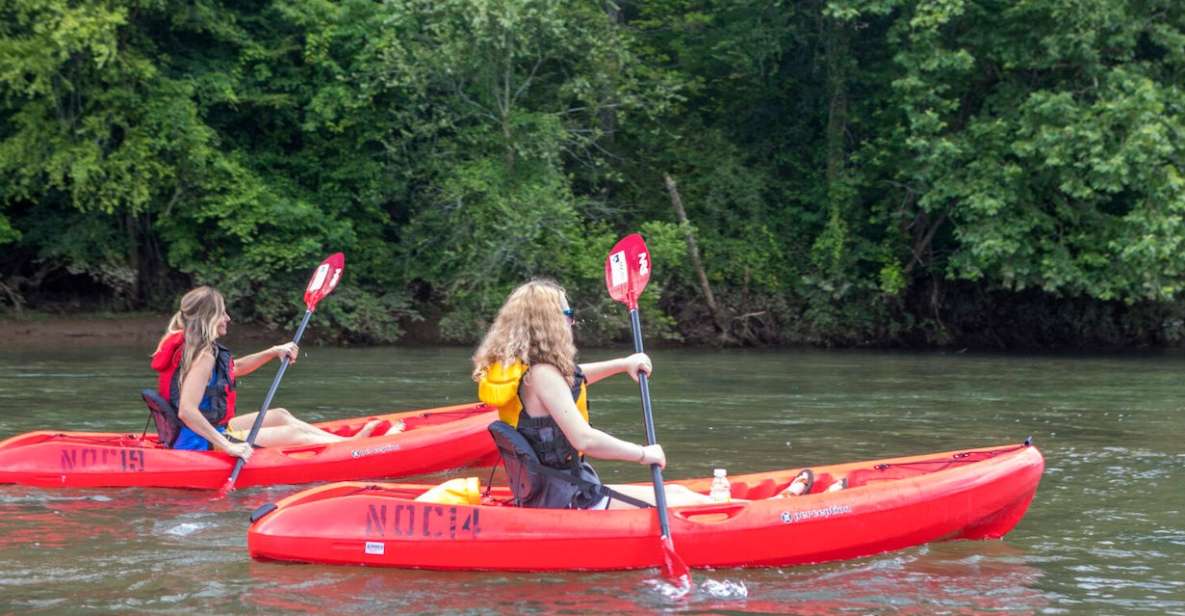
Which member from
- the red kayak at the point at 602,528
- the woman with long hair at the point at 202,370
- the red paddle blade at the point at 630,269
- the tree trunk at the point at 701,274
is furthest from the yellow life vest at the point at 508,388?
the tree trunk at the point at 701,274

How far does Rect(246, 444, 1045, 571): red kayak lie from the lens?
530 cm

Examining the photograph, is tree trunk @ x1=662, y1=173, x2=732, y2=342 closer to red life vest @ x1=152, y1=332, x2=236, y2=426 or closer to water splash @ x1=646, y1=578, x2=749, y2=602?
red life vest @ x1=152, y1=332, x2=236, y2=426

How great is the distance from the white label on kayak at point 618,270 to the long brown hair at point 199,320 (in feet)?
6.17

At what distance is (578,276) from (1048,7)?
624cm

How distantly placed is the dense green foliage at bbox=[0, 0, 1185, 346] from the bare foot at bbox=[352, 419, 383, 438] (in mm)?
8173

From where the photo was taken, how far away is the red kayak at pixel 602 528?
530cm

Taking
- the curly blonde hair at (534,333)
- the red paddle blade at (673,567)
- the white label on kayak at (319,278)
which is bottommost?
the red paddle blade at (673,567)

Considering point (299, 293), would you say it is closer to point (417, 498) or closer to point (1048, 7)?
point (1048, 7)

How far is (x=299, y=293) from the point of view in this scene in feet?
56.4

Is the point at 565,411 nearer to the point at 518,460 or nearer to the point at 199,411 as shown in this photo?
the point at 518,460

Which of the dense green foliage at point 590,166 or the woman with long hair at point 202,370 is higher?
the dense green foliage at point 590,166

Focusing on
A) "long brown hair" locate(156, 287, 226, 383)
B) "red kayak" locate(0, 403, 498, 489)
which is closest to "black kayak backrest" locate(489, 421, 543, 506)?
"long brown hair" locate(156, 287, 226, 383)

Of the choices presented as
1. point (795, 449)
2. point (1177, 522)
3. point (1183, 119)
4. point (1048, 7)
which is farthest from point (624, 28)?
point (1177, 522)

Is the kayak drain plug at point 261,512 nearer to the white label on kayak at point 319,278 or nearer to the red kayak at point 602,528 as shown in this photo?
the red kayak at point 602,528
